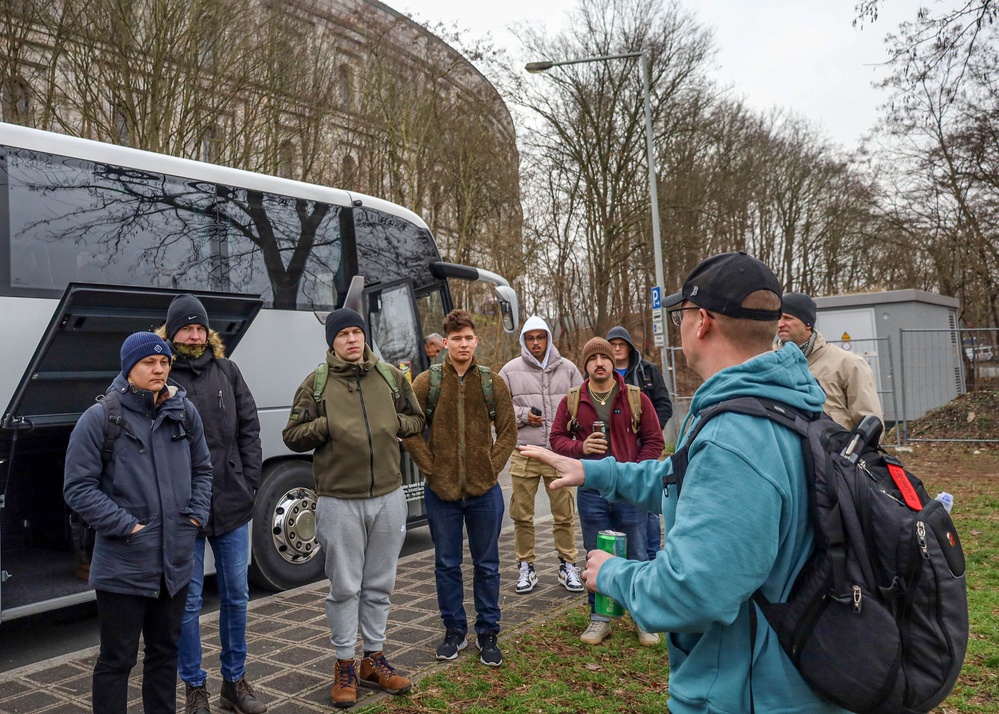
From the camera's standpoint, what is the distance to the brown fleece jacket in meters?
4.92

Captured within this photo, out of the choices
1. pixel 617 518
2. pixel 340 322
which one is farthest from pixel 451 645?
pixel 340 322

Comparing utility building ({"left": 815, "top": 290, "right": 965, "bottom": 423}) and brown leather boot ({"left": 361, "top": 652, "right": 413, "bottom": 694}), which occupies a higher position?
utility building ({"left": 815, "top": 290, "right": 965, "bottom": 423})

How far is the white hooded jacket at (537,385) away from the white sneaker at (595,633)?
1.80m

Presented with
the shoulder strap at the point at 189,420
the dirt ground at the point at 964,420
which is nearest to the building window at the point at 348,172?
the dirt ground at the point at 964,420

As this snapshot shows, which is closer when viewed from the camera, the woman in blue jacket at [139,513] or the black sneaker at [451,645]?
the woman in blue jacket at [139,513]

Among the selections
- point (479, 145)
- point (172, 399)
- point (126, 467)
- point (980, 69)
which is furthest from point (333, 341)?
point (479, 145)

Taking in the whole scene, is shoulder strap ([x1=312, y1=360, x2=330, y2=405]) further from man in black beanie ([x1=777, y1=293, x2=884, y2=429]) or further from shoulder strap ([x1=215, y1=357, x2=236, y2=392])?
man in black beanie ([x1=777, y1=293, x2=884, y2=429])

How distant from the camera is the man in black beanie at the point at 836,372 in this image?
16.4ft

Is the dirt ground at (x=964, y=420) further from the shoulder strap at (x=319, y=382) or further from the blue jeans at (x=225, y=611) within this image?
the blue jeans at (x=225, y=611)

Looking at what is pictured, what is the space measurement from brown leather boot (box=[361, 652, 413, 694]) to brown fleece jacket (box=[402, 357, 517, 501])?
100 cm

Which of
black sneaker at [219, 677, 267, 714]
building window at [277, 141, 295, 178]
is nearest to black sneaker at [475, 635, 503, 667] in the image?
black sneaker at [219, 677, 267, 714]

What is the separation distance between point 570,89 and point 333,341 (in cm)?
2206

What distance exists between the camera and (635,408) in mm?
5758

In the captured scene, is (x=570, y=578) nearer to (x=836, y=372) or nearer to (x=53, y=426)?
(x=836, y=372)
